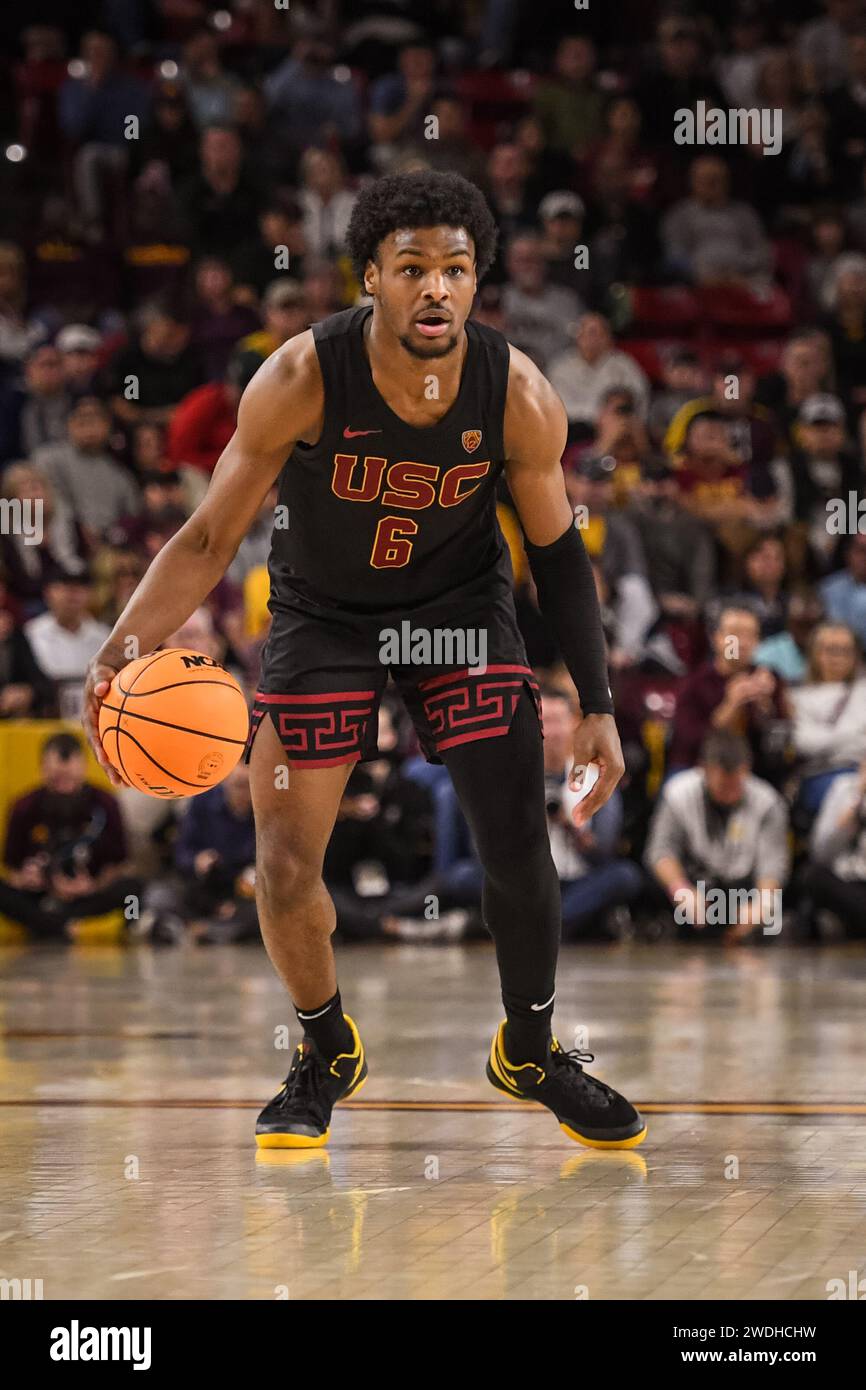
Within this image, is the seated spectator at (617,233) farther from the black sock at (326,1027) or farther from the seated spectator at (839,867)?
the black sock at (326,1027)

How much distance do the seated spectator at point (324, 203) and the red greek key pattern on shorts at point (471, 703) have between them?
326 inches

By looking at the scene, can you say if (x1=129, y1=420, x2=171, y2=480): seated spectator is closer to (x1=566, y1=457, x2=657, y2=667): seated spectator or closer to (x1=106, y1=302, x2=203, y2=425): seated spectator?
(x1=106, y1=302, x2=203, y2=425): seated spectator

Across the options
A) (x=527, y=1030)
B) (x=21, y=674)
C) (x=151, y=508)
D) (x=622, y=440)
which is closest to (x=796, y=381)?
(x=622, y=440)

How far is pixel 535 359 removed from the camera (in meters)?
11.2

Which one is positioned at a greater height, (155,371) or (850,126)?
(850,126)

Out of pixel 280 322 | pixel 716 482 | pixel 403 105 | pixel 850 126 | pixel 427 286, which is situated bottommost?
pixel 427 286

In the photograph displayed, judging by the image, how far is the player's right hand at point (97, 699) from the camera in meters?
4.36

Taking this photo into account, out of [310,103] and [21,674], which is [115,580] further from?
[310,103]

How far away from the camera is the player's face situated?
4.22 meters

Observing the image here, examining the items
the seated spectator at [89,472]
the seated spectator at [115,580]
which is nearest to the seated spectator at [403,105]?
the seated spectator at [89,472]

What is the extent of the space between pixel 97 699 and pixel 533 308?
8099 millimetres

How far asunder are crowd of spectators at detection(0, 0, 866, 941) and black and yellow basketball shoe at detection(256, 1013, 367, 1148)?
14.3ft

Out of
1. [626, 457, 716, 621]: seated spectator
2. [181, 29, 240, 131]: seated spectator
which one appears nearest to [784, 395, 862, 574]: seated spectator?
[626, 457, 716, 621]: seated spectator
